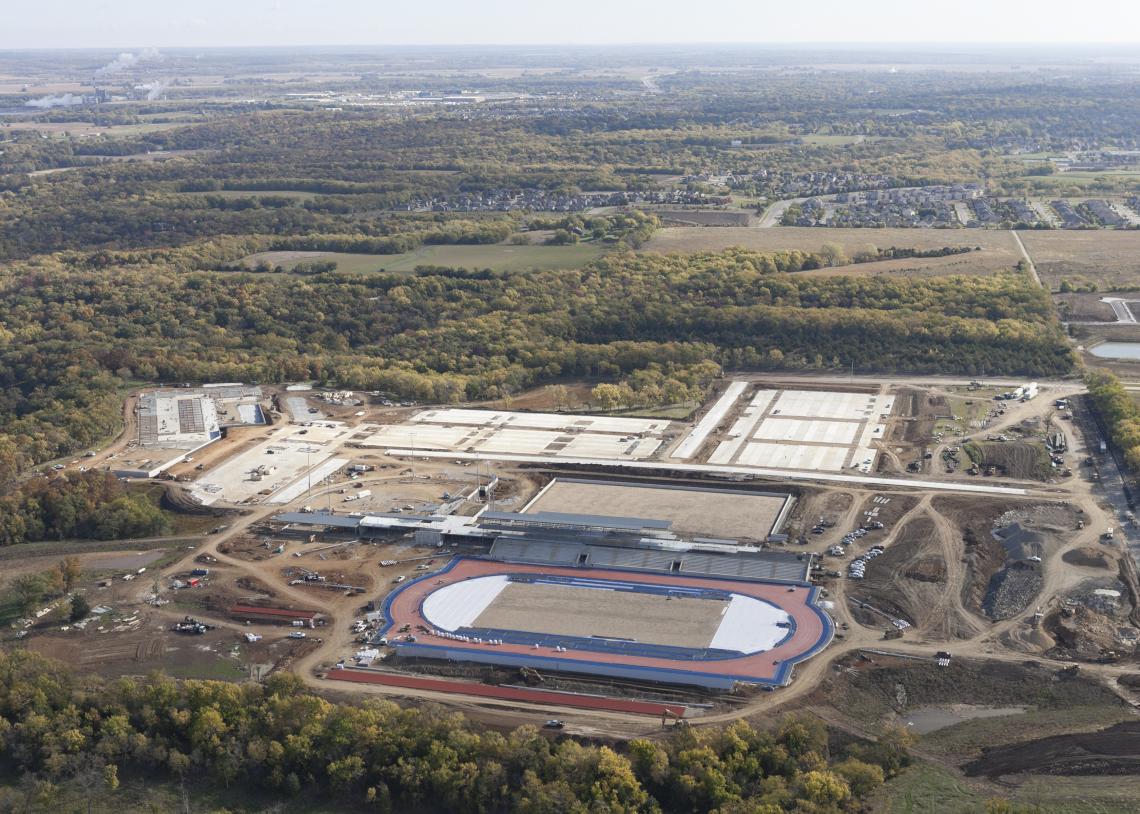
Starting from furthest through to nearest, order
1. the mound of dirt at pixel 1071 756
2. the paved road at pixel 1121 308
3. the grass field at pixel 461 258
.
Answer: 1. the grass field at pixel 461 258
2. the paved road at pixel 1121 308
3. the mound of dirt at pixel 1071 756

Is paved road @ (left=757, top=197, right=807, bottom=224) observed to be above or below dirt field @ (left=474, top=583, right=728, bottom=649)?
above

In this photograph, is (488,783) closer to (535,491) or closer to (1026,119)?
(535,491)

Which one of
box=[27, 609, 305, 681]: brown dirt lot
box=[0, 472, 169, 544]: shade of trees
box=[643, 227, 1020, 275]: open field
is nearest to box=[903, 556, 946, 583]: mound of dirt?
box=[27, 609, 305, 681]: brown dirt lot

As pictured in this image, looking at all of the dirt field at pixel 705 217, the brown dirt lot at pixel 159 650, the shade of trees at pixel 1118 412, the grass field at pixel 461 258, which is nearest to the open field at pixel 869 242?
the dirt field at pixel 705 217

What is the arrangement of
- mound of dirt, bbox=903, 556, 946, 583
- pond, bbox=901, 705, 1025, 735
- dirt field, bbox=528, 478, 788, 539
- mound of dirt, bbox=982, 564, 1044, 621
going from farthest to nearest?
1. dirt field, bbox=528, 478, 788, 539
2. mound of dirt, bbox=903, 556, 946, 583
3. mound of dirt, bbox=982, 564, 1044, 621
4. pond, bbox=901, 705, 1025, 735

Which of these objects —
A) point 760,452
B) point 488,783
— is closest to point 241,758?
point 488,783

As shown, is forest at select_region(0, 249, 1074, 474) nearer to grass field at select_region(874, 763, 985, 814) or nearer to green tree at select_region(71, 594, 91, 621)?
green tree at select_region(71, 594, 91, 621)

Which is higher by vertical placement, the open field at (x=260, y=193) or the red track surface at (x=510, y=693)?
the open field at (x=260, y=193)

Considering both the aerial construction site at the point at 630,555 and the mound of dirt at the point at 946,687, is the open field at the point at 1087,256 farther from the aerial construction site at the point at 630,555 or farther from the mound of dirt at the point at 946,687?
the mound of dirt at the point at 946,687

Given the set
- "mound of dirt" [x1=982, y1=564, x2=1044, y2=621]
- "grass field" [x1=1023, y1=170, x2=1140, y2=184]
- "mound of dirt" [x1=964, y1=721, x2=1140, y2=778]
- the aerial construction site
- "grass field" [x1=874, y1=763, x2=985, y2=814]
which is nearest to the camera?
"grass field" [x1=874, y1=763, x2=985, y2=814]
